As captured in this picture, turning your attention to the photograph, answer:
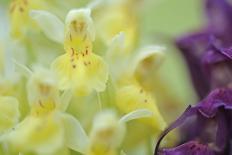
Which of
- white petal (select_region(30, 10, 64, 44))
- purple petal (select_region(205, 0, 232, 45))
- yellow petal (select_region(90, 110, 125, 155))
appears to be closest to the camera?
yellow petal (select_region(90, 110, 125, 155))

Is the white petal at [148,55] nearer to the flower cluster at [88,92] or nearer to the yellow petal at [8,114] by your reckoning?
the flower cluster at [88,92]

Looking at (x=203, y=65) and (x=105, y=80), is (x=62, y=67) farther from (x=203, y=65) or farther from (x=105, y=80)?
(x=203, y=65)

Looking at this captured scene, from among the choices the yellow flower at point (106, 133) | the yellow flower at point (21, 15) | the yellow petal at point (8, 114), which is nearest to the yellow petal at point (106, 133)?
the yellow flower at point (106, 133)

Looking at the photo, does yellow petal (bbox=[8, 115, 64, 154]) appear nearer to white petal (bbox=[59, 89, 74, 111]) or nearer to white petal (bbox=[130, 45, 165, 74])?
white petal (bbox=[59, 89, 74, 111])

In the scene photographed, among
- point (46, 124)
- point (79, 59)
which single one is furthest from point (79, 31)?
point (46, 124)

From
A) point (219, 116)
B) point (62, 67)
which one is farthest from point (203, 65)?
point (62, 67)

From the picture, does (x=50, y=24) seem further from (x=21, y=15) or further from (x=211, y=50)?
(x=211, y=50)

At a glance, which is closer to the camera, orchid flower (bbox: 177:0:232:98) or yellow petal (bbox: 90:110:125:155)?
yellow petal (bbox: 90:110:125:155)

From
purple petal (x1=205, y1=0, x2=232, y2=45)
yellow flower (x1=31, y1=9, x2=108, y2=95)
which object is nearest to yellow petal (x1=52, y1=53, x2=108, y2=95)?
yellow flower (x1=31, y1=9, x2=108, y2=95)
